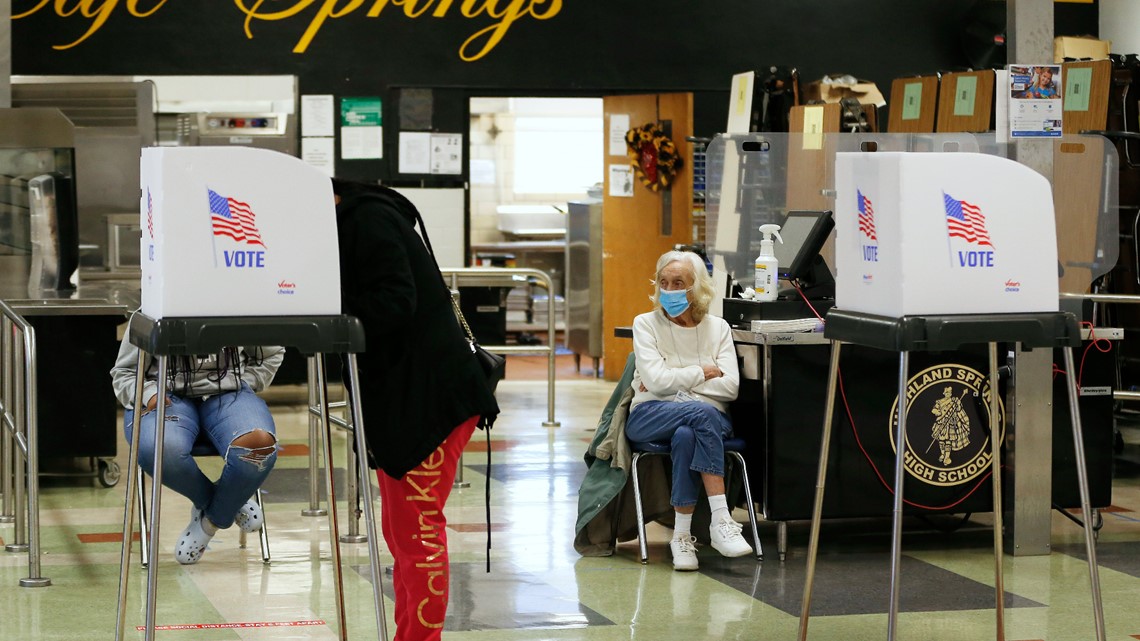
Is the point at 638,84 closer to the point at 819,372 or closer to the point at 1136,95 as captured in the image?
the point at 1136,95

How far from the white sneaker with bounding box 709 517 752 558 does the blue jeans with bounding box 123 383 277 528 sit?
1.50 m

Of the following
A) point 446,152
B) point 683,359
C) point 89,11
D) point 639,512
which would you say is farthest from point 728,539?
point 89,11

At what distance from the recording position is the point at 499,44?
35.8 ft

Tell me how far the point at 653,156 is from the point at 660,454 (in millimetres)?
5651

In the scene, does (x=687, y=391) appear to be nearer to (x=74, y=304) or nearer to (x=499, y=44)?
(x=74, y=304)

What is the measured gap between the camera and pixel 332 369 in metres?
8.85

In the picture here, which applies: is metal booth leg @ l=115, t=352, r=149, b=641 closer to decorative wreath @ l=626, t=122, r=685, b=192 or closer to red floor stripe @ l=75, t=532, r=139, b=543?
red floor stripe @ l=75, t=532, r=139, b=543

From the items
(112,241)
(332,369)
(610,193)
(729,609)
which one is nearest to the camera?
(729,609)

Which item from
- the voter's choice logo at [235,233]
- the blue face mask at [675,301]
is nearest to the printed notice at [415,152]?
the blue face mask at [675,301]

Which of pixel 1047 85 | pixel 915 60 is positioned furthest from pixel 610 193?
pixel 1047 85

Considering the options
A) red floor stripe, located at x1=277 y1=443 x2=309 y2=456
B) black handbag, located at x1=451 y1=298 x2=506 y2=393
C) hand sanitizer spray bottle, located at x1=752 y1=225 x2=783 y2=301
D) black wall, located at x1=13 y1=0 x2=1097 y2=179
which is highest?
black wall, located at x1=13 y1=0 x2=1097 y2=179

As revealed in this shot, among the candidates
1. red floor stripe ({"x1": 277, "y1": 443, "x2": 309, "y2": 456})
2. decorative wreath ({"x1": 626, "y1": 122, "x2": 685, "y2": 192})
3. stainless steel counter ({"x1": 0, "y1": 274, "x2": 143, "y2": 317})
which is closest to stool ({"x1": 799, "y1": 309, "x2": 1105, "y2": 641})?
stainless steel counter ({"x1": 0, "y1": 274, "x2": 143, "y2": 317})

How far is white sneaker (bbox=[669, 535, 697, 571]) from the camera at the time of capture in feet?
16.7

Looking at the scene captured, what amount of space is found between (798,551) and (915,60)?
22.7 feet
